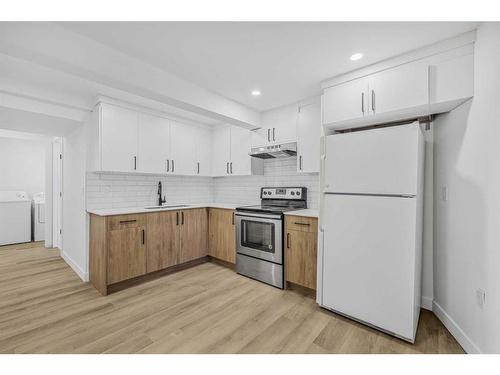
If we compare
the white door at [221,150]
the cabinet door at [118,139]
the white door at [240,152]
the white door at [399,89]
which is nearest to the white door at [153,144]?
the cabinet door at [118,139]

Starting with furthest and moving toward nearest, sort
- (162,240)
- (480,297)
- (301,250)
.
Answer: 1. (162,240)
2. (301,250)
3. (480,297)

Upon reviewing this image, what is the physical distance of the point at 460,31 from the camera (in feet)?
5.64

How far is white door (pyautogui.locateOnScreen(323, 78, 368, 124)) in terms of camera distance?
2.21 metres

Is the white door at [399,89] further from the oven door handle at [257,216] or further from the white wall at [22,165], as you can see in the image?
the white wall at [22,165]

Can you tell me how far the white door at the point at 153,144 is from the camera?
3316 mm

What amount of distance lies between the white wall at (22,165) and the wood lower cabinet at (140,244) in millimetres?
3987

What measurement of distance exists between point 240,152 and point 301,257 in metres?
1.95

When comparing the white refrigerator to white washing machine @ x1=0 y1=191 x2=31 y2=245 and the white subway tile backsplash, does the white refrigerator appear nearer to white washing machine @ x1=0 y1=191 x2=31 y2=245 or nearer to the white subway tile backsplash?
the white subway tile backsplash

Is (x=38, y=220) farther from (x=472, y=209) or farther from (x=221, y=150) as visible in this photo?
(x=472, y=209)

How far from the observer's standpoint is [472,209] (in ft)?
5.83

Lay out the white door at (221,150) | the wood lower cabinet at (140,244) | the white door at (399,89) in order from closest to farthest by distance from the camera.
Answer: the white door at (399,89), the wood lower cabinet at (140,244), the white door at (221,150)

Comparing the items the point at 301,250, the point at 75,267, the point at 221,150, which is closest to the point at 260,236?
the point at 301,250

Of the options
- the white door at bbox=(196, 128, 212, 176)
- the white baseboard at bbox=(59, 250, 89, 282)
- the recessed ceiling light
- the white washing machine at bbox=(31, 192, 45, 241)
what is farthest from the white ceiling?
the white washing machine at bbox=(31, 192, 45, 241)
